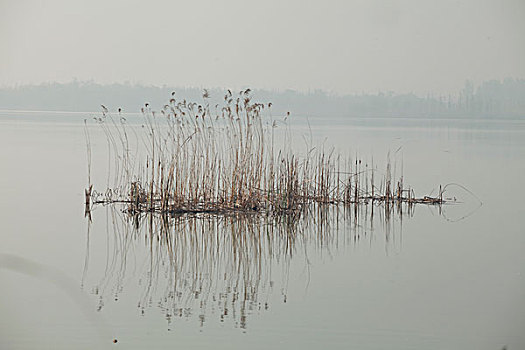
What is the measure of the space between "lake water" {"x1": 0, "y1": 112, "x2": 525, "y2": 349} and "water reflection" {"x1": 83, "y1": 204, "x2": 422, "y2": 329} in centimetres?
1

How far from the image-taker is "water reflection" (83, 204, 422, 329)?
4.59m

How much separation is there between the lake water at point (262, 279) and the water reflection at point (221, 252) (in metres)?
0.01

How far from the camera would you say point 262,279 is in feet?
16.7

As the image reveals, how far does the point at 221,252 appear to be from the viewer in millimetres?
5781

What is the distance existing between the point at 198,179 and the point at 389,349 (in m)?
3.39

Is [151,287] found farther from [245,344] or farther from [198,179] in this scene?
[198,179]

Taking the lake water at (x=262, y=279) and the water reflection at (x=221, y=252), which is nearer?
the lake water at (x=262, y=279)

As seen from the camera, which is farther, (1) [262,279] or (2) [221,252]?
(2) [221,252]

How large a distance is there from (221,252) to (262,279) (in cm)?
77

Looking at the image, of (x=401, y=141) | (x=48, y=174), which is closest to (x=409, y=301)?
(x=48, y=174)

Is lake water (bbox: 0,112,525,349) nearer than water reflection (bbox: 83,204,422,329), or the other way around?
lake water (bbox: 0,112,525,349)

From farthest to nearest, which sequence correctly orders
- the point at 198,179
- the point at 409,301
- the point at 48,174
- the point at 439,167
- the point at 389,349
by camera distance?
the point at 439,167 → the point at 48,174 → the point at 198,179 → the point at 409,301 → the point at 389,349

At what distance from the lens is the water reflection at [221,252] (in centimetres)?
459

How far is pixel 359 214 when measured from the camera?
24.0 feet
